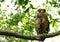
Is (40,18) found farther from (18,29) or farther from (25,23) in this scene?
(18,29)

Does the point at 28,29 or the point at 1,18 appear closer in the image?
the point at 28,29

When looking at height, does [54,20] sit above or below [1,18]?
above

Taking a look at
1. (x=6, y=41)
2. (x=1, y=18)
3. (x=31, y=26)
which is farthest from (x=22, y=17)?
(x=1, y=18)

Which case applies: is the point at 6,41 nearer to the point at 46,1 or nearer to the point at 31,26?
the point at 31,26

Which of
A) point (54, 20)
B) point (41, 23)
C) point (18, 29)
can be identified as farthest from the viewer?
point (18, 29)

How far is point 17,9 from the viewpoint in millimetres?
3584

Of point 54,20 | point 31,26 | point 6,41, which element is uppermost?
point 54,20

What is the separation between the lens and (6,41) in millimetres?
3484

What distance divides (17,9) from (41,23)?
50cm

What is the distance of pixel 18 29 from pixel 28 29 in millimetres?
508

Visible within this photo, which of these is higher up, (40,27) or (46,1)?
(46,1)

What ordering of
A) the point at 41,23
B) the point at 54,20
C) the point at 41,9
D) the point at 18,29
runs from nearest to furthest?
the point at 54,20, the point at 41,23, the point at 41,9, the point at 18,29

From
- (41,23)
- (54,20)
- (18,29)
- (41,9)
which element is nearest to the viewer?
(54,20)

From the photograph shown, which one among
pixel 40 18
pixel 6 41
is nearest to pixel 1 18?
pixel 6 41
